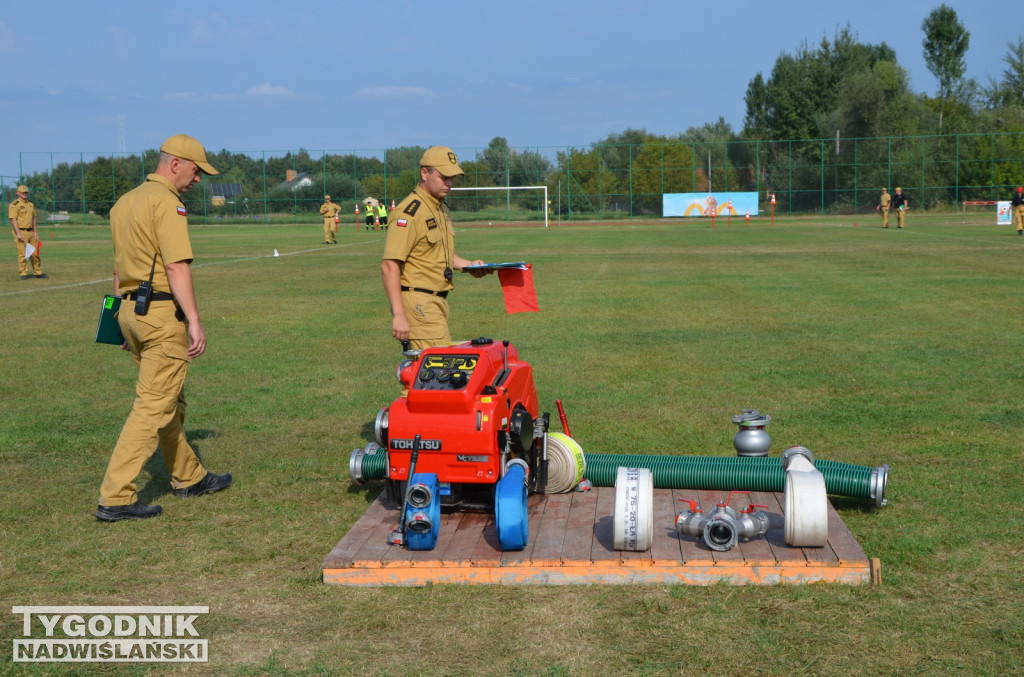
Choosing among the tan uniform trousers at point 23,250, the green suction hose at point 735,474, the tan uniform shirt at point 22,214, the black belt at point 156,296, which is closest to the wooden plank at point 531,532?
the green suction hose at point 735,474

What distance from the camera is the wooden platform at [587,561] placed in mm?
4953

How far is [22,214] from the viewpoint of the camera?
23109 mm

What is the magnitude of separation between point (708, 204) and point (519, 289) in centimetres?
6342

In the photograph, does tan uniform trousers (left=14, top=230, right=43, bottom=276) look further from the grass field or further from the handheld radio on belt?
the handheld radio on belt

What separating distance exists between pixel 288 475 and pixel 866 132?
8176 centimetres

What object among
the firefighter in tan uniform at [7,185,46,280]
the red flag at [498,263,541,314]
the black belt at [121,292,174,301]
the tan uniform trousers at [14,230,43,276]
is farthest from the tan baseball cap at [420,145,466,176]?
the tan uniform trousers at [14,230,43,276]

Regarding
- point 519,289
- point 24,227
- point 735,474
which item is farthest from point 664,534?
point 24,227

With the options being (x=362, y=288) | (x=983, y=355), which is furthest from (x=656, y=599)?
(x=362, y=288)

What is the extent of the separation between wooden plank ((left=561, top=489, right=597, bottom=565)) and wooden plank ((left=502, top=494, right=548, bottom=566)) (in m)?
0.17

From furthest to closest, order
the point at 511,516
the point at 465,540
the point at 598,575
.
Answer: the point at 465,540, the point at 511,516, the point at 598,575

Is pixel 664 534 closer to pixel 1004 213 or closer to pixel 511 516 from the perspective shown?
pixel 511 516

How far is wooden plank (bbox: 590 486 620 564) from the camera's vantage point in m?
5.15

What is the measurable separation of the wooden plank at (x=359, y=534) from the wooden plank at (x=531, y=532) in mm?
804

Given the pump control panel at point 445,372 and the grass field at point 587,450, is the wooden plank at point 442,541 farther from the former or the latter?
the pump control panel at point 445,372
